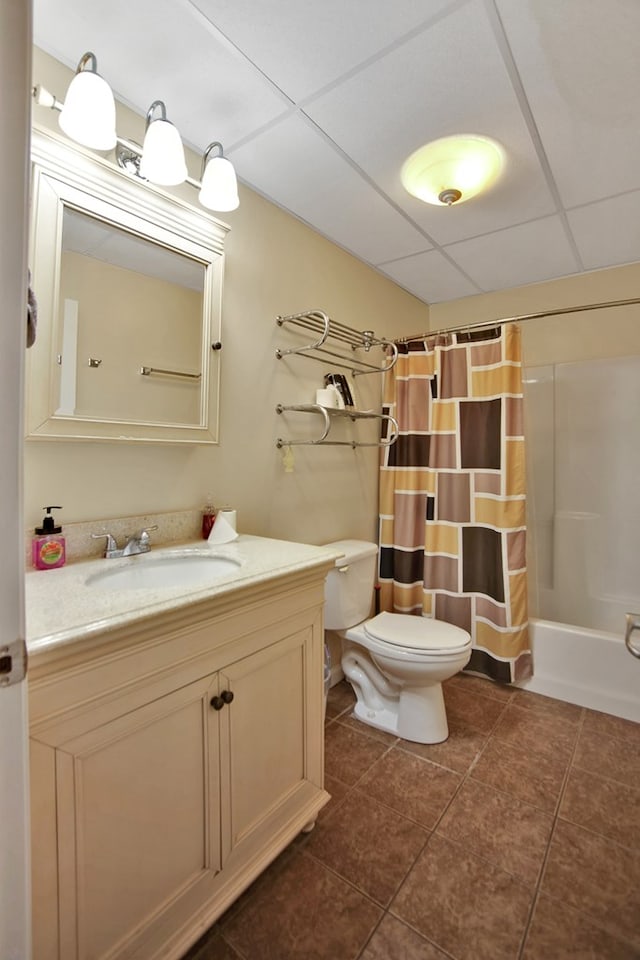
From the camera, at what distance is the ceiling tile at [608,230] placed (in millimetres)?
1735

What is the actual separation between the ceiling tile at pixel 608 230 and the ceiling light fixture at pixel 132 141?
58.7 inches

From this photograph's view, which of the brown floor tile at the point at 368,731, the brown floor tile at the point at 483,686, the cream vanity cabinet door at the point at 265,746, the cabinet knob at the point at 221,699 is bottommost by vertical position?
the brown floor tile at the point at 368,731

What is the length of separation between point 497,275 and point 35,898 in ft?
9.56


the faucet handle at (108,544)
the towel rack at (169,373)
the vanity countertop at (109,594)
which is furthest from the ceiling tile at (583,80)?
the faucet handle at (108,544)

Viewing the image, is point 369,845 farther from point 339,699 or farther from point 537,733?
point 537,733

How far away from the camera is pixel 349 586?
1846 mm

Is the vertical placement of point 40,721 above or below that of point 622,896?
above

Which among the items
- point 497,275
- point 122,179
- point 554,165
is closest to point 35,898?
point 122,179

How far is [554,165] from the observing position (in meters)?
1.50

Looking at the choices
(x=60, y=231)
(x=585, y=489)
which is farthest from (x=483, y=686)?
(x=60, y=231)

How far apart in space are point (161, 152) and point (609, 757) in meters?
2.56

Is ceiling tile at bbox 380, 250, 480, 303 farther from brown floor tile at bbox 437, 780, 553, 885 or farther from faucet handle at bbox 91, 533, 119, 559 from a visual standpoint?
brown floor tile at bbox 437, 780, 553, 885

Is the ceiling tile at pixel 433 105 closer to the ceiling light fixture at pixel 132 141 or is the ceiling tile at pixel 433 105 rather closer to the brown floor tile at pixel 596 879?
the ceiling light fixture at pixel 132 141

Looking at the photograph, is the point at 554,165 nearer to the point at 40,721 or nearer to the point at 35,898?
the point at 40,721
